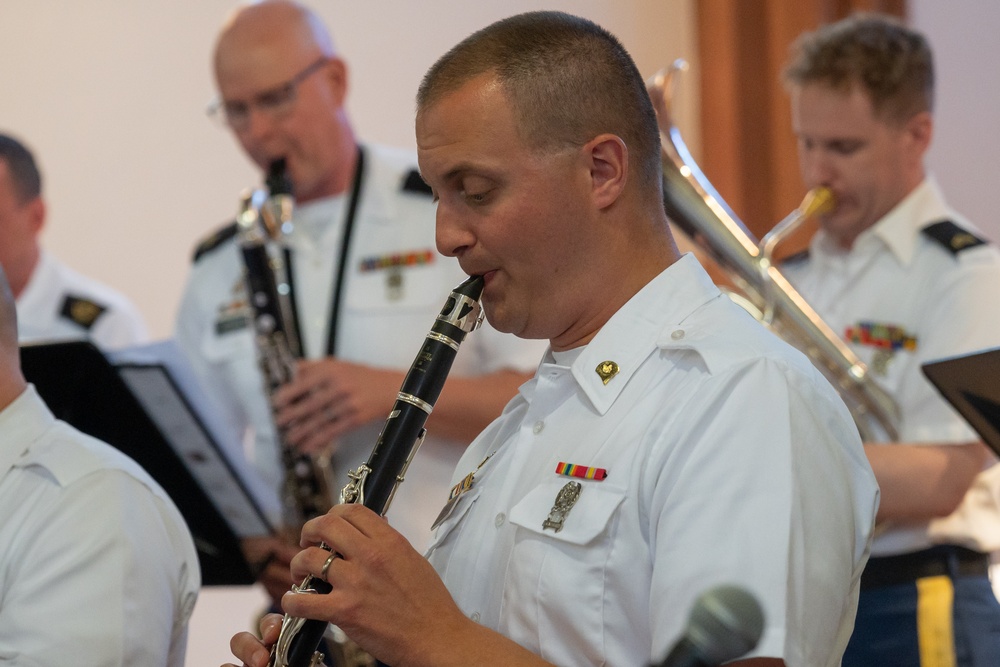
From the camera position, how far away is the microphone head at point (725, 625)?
664 millimetres

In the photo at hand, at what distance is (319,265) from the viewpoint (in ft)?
8.71

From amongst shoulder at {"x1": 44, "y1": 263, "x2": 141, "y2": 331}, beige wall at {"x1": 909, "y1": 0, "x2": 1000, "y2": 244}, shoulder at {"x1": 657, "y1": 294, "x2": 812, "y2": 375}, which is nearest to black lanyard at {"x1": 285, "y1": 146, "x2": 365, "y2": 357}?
shoulder at {"x1": 44, "y1": 263, "x2": 141, "y2": 331}

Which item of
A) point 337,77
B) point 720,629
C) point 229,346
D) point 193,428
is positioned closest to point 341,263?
point 229,346

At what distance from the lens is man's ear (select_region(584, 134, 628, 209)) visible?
135 centimetres

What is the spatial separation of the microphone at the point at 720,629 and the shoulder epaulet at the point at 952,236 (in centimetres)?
171

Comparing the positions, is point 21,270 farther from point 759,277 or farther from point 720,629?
point 720,629

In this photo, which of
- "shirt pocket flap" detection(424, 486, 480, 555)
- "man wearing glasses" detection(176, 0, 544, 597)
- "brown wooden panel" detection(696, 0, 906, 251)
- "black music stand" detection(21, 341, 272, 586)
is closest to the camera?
"shirt pocket flap" detection(424, 486, 480, 555)

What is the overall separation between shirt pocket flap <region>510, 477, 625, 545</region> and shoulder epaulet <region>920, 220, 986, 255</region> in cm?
122

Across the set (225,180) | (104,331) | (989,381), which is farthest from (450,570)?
(225,180)

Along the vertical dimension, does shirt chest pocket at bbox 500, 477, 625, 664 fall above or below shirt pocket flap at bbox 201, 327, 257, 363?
above

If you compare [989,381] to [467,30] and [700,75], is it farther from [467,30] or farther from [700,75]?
[467,30]

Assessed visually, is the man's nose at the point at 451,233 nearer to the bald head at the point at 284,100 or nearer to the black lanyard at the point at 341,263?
the black lanyard at the point at 341,263

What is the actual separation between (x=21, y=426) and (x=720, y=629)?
136 cm

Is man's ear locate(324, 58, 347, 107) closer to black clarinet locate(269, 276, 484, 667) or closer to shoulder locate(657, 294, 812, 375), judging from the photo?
black clarinet locate(269, 276, 484, 667)
